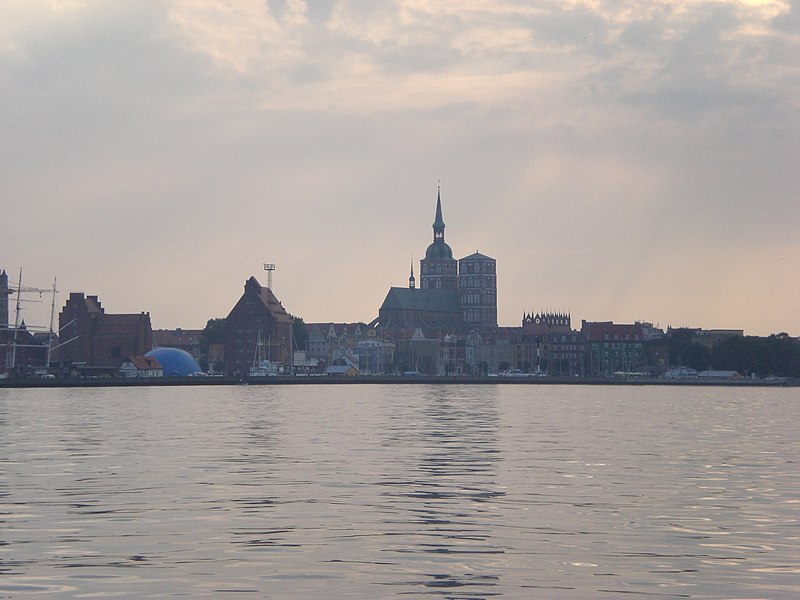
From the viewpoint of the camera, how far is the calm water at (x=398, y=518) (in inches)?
914

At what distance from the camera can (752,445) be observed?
6212 cm

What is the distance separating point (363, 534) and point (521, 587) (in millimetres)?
7090

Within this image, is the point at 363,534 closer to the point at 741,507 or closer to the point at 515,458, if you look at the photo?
the point at 741,507

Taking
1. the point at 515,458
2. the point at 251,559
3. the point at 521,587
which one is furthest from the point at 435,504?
the point at 515,458

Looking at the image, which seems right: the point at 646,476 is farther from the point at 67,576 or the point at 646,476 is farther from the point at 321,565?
the point at 67,576

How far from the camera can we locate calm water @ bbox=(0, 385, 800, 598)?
23.2 m

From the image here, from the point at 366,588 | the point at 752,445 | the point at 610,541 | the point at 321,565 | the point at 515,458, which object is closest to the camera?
the point at 366,588

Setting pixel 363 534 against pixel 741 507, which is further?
pixel 741 507

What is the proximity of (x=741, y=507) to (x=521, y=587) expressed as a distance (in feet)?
44.9

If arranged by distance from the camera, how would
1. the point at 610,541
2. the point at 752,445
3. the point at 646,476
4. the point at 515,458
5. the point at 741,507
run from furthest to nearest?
the point at 752,445 → the point at 515,458 → the point at 646,476 → the point at 741,507 → the point at 610,541

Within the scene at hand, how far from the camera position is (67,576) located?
2352 cm

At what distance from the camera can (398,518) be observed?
31.9m

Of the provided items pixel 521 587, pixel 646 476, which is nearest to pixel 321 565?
pixel 521 587

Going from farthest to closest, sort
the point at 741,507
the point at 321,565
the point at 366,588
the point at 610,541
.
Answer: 1. the point at 741,507
2. the point at 610,541
3. the point at 321,565
4. the point at 366,588
